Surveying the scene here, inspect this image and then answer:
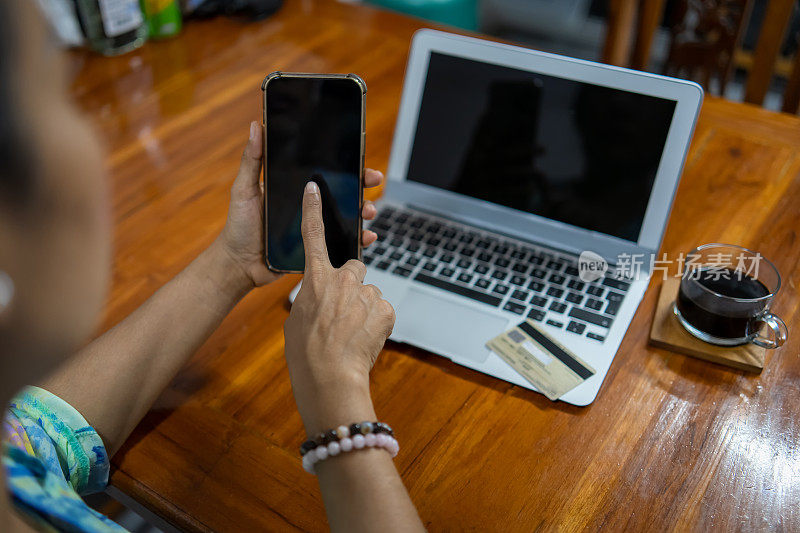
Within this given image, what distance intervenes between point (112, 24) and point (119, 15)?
24mm

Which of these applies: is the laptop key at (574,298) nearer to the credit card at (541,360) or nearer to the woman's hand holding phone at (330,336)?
the credit card at (541,360)

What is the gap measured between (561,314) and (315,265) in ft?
1.09

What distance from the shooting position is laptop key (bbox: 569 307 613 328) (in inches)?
31.7

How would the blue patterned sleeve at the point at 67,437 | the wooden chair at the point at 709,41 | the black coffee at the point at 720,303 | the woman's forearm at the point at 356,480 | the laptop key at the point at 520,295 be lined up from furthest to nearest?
1. the wooden chair at the point at 709,41
2. the laptop key at the point at 520,295
3. the black coffee at the point at 720,303
4. the blue patterned sleeve at the point at 67,437
5. the woman's forearm at the point at 356,480

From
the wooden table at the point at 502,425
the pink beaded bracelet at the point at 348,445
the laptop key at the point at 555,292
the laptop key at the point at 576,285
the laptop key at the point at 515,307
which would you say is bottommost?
the wooden table at the point at 502,425

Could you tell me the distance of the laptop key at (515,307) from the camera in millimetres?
833

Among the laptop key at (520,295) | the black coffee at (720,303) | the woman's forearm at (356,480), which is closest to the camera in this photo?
the woman's forearm at (356,480)

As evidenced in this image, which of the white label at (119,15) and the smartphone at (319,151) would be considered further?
the white label at (119,15)

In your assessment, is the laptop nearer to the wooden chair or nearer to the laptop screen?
the laptop screen

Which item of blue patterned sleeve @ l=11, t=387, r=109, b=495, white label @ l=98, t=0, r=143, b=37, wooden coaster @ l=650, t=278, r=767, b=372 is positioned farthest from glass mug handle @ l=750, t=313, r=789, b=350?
white label @ l=98, t=0, r=143, b=37

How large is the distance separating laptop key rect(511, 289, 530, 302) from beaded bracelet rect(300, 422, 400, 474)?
0.35 meters

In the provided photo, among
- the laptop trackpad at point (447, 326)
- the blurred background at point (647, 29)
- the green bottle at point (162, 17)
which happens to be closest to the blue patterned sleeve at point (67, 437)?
the laptop trackpad at point (447, 326)

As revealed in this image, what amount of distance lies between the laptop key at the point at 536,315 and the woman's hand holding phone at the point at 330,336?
0.78 ft

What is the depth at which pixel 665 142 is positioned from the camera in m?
0.83
